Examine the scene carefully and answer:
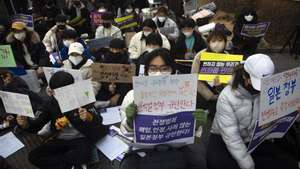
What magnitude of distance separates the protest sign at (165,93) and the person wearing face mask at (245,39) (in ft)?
15.0

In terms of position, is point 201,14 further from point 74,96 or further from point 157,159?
point 157,159

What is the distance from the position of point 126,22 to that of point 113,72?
295 cm

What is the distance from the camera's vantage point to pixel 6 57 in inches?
224

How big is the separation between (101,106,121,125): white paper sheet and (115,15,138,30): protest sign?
3011 mm

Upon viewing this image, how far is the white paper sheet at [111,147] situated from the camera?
14.3ft

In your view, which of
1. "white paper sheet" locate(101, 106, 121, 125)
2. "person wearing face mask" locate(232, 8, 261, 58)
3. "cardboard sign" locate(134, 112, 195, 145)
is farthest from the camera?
"person wearing face mask" locate(232, 8, 261, 58)

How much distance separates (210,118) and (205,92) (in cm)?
55

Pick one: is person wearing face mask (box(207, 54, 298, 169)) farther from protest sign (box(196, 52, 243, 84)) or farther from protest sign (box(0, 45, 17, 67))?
protest sign (box(0, 45, 17, 67))

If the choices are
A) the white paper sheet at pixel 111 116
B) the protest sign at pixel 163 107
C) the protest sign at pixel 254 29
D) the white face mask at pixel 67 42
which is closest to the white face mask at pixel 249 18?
the protest sign at pixel 254 29

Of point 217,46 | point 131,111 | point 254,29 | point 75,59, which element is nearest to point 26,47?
point 75,59

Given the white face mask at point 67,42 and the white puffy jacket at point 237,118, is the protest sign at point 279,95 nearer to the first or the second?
the white puffy jacket at point 237,118

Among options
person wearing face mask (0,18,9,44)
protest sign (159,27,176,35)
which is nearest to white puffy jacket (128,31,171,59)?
protest sign (159,27,176,35)

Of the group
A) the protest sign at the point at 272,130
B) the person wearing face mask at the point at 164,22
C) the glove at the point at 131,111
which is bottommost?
the protest sign at the point at 272,130

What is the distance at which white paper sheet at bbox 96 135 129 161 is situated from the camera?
4371 millimetres
